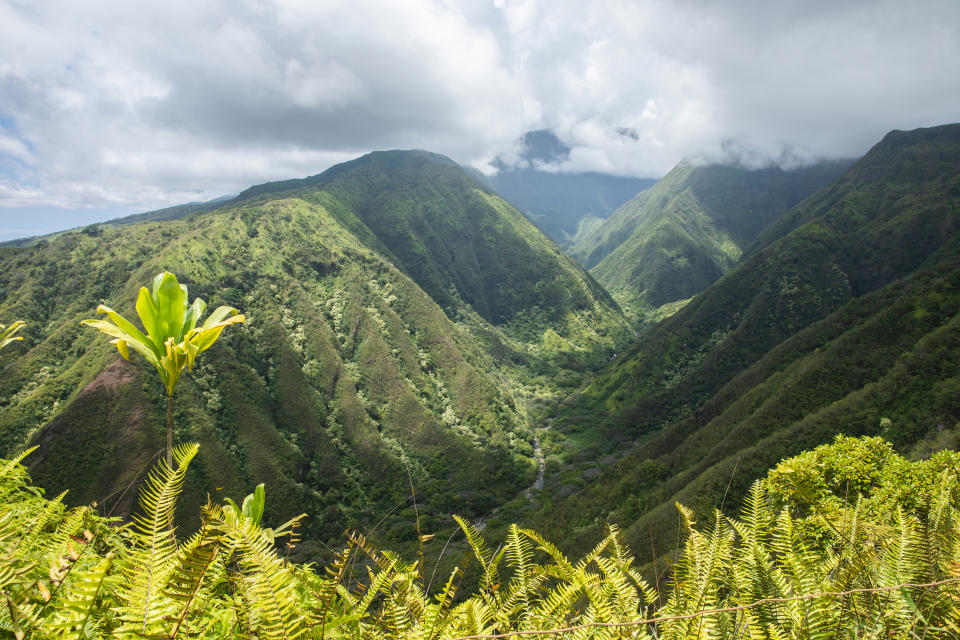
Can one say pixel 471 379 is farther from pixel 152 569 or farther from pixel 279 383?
pixel 152 569

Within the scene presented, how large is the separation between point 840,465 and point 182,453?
22.0 m

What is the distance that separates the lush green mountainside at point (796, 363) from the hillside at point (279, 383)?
27235 mm

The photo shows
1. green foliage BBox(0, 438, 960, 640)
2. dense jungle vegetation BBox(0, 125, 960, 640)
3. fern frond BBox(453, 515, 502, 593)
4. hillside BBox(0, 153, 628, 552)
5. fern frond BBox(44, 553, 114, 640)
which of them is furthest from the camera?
hillside BBox(0, 153, 628, 552)

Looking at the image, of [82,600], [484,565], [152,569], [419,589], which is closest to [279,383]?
[419,589]

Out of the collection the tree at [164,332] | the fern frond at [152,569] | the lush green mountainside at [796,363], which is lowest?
the lush green mountainside at [796,363]

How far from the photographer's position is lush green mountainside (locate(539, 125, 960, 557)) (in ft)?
147

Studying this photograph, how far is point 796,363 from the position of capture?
70.7 metres

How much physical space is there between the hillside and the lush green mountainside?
27235mm

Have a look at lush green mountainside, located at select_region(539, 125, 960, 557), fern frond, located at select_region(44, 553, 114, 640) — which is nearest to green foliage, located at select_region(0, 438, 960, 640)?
fern frond, located at select_region(44, 553, 114, 640)

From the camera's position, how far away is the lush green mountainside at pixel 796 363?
44.9 meters

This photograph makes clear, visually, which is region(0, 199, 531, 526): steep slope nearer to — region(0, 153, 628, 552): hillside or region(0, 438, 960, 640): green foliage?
region(0, 153, 628, 552): hillside

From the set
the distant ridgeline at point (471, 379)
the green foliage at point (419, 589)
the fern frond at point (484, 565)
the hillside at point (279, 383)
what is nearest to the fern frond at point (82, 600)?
the green foliage at point (419, 589)

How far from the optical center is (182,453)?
267 cm

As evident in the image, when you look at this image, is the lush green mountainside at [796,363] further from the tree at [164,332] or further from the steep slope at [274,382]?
the steep slope at [274,382]
